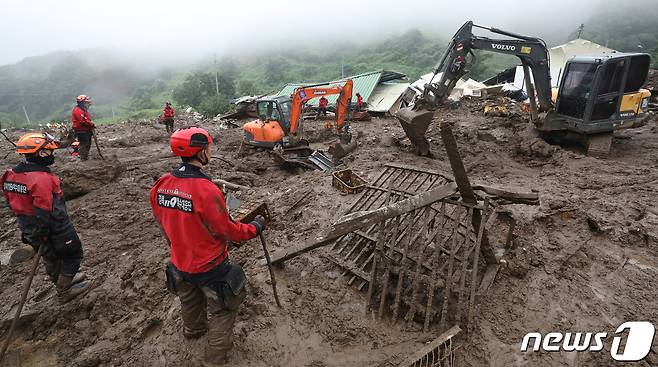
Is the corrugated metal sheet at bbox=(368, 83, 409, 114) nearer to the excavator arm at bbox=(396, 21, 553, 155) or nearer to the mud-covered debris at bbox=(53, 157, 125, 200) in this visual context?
the excavator arm at bbox=(396, 21, 553, 155)

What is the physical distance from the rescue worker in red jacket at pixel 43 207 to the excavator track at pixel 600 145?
9.96 meters

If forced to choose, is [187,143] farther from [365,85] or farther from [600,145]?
[365,85]

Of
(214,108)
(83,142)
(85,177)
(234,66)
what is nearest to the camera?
(85,177)

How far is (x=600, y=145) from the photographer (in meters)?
7.84

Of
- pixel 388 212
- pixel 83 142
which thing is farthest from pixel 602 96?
pixel 83 142

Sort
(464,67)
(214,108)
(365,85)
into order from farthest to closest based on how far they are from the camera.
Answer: (214,108)
(365,85)
(464,67)

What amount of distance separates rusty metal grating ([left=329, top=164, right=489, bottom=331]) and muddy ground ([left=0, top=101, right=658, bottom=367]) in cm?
18

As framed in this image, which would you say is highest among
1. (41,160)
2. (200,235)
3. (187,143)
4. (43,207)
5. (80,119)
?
(187,143)

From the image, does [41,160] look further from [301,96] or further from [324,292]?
[301,96]

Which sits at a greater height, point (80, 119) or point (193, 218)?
point (193, 218)

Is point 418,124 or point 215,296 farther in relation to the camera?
point 418,124

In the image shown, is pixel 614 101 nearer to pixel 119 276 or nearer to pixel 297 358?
pixel 297 358

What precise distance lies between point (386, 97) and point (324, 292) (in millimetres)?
16660

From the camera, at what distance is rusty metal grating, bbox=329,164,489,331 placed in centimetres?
307
